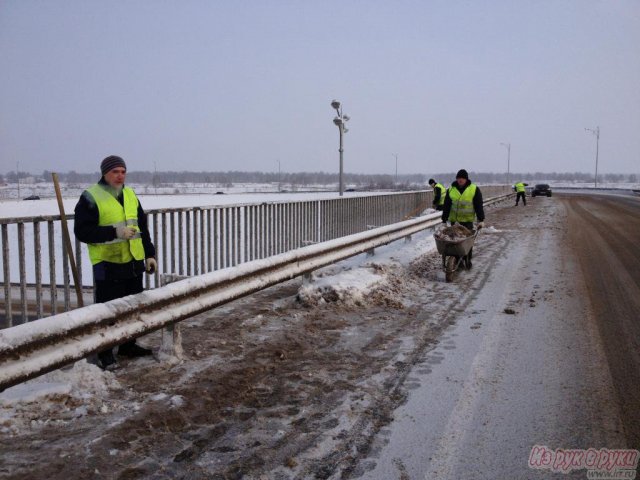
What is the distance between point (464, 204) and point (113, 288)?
24.5 feet

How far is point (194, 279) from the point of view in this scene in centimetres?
501

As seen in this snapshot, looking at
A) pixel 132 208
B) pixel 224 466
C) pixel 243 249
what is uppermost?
pixel 132 208

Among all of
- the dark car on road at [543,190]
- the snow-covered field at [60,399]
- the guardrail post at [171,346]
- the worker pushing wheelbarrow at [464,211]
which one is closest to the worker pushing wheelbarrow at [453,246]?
the worker pushing wheelbarrow at [464,211]

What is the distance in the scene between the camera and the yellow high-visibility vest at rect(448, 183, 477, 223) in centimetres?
1079

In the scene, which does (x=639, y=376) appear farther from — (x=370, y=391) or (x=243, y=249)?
(x=243, y=249)

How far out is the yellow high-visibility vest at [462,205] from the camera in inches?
425

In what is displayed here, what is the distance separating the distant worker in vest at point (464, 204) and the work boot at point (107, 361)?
7.35 metres

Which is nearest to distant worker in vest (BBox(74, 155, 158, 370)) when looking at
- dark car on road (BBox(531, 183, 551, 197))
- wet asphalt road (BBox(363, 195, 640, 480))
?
wet asphalt road (BBox(363, 195, 640, 480))

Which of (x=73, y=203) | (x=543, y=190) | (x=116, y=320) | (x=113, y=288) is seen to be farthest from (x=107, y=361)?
(x=543, y=190)

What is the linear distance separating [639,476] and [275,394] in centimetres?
248

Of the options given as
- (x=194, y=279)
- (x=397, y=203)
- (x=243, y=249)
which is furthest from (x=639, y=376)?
(x=397, y=203)

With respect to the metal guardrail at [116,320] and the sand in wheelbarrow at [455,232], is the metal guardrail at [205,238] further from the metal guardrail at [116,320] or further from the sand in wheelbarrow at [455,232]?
the sand in wheelbarrow at [455,232]

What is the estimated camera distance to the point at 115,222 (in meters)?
4.98

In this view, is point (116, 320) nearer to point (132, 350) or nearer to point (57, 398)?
point (57, 398)
